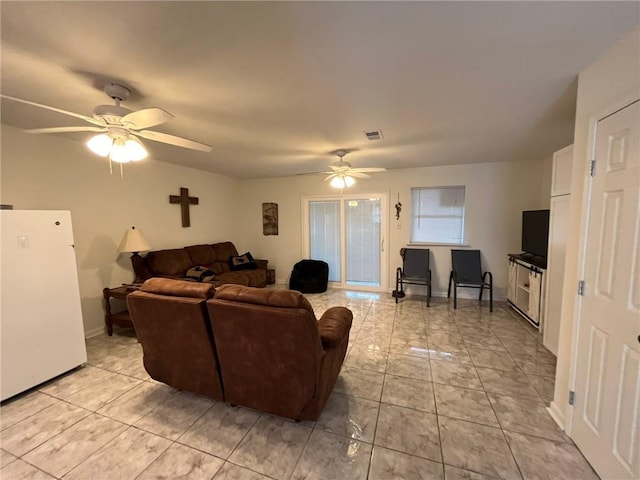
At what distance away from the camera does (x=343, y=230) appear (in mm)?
5191

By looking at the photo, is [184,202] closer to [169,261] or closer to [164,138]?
[169,261]

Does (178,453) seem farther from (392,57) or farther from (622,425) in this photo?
(392,57)

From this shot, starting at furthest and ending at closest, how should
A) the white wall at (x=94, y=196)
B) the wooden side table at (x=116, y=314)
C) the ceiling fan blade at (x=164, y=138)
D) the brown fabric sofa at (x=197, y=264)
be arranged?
the brown fabric sofa at (x=197, y=264), the wooden side table at (x=116, y=314), the white wall at (x=94, y=196), the ceiling fan blade at (x=164, y=138)

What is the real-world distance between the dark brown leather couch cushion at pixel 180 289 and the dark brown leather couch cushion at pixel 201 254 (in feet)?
8.37

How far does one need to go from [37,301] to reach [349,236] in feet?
14.1

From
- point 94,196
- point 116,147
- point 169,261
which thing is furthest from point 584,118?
point 94,196

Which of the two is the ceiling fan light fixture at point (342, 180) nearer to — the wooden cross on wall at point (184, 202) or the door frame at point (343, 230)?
the door frame at point (343, 230)

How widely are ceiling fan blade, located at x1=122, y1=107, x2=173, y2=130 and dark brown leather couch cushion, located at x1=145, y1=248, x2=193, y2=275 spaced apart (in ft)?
8.15

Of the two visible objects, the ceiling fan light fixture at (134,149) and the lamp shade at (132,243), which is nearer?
the ceiling fan light fixture at (134,149)

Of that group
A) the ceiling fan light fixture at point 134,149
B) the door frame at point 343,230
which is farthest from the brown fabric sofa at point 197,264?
the ceiling fan light fixture at point 134,149

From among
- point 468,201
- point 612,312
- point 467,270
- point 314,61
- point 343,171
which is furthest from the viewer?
point 468,201

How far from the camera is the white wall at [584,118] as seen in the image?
131 centimetres

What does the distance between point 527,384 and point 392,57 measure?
276 cm

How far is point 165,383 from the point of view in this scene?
2107 millimetres
